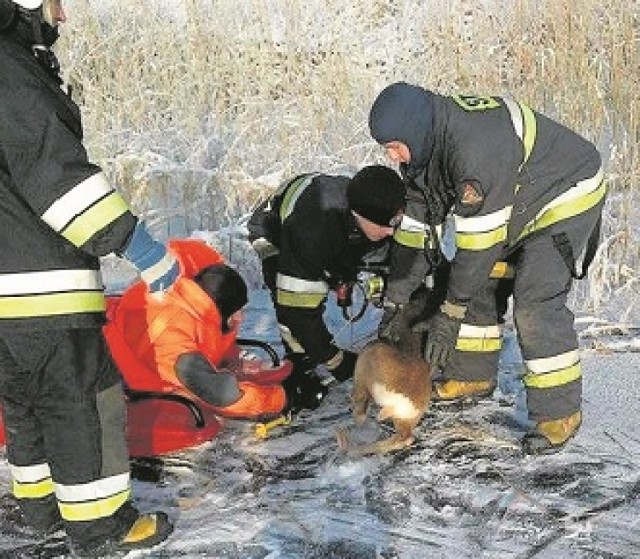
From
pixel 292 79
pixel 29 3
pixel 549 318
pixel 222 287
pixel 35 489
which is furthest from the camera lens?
pixel 292 79

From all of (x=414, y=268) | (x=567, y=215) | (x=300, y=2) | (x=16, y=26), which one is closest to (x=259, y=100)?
(x=300, y=2)

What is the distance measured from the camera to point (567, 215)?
376 cm

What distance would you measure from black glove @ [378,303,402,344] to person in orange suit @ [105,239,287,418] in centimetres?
52

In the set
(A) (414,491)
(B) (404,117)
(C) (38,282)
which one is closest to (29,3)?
(C) (38,282)

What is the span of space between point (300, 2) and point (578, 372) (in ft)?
16.0

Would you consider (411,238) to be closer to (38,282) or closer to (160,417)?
(160,417)

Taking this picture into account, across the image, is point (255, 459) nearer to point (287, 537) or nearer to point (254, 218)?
point (287, 537)

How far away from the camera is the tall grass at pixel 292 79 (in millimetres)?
6176

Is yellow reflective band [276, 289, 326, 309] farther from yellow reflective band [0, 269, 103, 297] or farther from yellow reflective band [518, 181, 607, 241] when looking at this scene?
yellow reflective band [0, 269, 103, 297]

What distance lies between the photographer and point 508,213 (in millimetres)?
3557

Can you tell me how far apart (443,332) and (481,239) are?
48 cm

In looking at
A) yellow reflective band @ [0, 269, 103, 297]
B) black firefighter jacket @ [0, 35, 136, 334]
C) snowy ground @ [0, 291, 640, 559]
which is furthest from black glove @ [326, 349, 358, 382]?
yellow reflective band @ [0, 269, 103, 297]

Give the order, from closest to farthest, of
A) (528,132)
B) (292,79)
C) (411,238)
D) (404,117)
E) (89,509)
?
(89,509)
(404,117)
(528,132)
(411,238)
(292,79)

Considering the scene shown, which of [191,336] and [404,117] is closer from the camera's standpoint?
[404,117]
